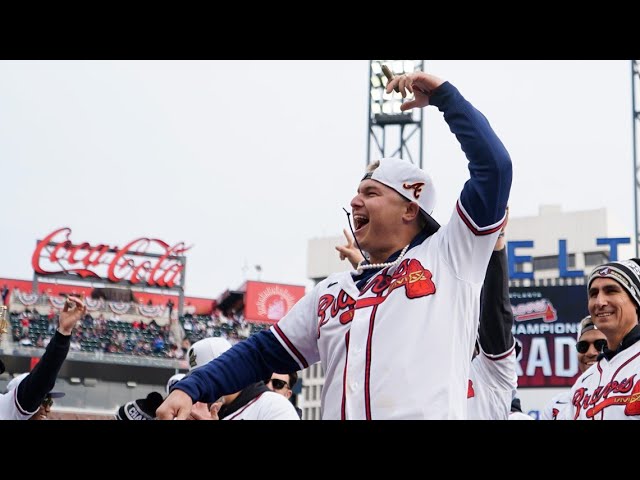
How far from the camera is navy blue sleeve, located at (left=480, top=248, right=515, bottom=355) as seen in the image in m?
3.77

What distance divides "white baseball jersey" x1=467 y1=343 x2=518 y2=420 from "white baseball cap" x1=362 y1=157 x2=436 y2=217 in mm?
756

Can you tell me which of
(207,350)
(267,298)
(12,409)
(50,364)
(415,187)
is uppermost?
(267,298)

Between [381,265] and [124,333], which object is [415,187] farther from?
[124,333]

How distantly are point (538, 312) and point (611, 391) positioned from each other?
23814mm

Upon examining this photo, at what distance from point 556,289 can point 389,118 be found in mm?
7906

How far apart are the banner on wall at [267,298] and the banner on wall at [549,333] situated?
3126 cm

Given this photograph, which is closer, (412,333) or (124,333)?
(412,333)

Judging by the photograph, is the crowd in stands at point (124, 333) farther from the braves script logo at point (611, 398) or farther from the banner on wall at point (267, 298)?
the braves script logo at point (611, 398)

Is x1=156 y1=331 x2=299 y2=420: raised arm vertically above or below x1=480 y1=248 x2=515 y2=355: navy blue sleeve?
below

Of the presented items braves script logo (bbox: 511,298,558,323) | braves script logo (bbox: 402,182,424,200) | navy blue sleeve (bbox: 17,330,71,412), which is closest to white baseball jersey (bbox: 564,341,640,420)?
braves script logo (bbox: 402,182,424,200)

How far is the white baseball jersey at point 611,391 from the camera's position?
4629mm

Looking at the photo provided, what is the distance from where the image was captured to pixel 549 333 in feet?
91.6

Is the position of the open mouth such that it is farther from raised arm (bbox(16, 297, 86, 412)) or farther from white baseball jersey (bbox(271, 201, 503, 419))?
raised arm (bbox(16, 297, 86, 412))

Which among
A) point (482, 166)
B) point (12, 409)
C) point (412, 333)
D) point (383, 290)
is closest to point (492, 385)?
point (383, 290)
